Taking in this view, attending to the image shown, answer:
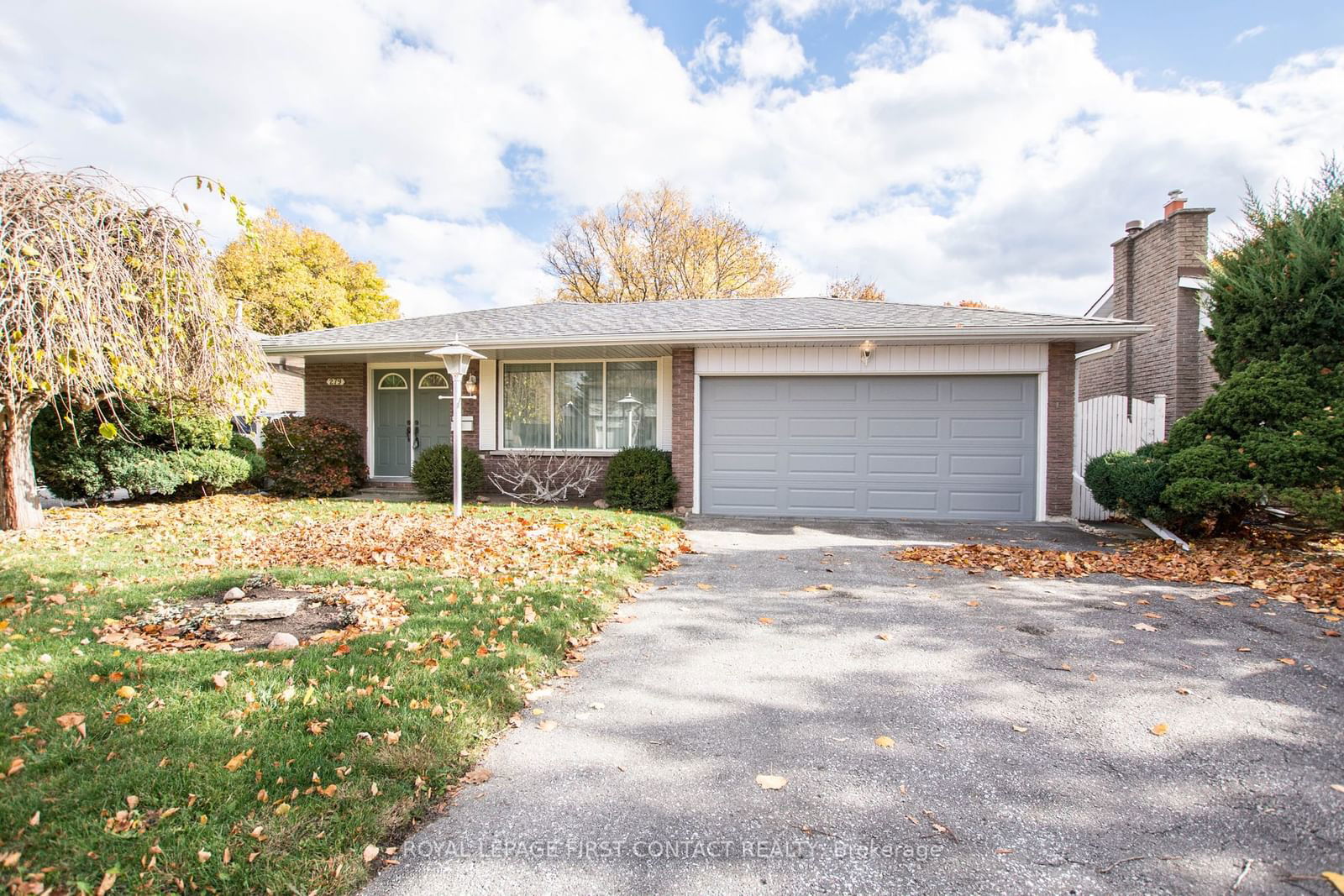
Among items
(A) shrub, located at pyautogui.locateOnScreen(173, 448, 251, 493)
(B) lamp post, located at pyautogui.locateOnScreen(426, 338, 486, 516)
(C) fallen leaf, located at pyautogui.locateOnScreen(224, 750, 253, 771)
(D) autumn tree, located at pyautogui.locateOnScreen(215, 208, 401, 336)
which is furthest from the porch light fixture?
(D) autumn tree, located at pyautogui.locateOnScreen(215, 208, 401, 336)

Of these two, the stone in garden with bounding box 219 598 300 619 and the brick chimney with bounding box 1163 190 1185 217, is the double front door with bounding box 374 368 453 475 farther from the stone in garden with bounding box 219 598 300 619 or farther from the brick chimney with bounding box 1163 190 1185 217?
the brick chimney with bounding box 1163 190 1185 217

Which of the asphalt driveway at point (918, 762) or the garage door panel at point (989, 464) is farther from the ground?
the garage door panel at point (989, 464)

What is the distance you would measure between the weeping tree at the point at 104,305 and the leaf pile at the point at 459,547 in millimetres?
1510

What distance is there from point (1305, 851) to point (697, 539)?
6.12 metres

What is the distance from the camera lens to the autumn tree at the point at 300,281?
28.0 m

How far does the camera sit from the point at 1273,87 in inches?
357

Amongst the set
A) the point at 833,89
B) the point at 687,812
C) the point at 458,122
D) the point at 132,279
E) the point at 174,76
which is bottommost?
the point at 687,812

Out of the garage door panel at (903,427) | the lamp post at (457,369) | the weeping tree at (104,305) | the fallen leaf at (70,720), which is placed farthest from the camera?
the garage door panel at (903,427)

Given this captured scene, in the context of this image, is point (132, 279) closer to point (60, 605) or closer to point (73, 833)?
point (60, 605)

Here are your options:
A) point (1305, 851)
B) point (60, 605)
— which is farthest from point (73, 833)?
point (1305, 851)

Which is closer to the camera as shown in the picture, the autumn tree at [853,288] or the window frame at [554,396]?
the window frame at [554,396]

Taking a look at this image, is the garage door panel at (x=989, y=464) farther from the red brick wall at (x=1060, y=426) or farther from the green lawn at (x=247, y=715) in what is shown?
the green lawn at (x=247, y=715)

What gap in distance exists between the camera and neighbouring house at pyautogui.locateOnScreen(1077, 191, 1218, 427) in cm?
1075

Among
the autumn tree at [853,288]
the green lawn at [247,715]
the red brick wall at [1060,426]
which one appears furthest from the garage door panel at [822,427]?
the autumn tree at [853,288]
